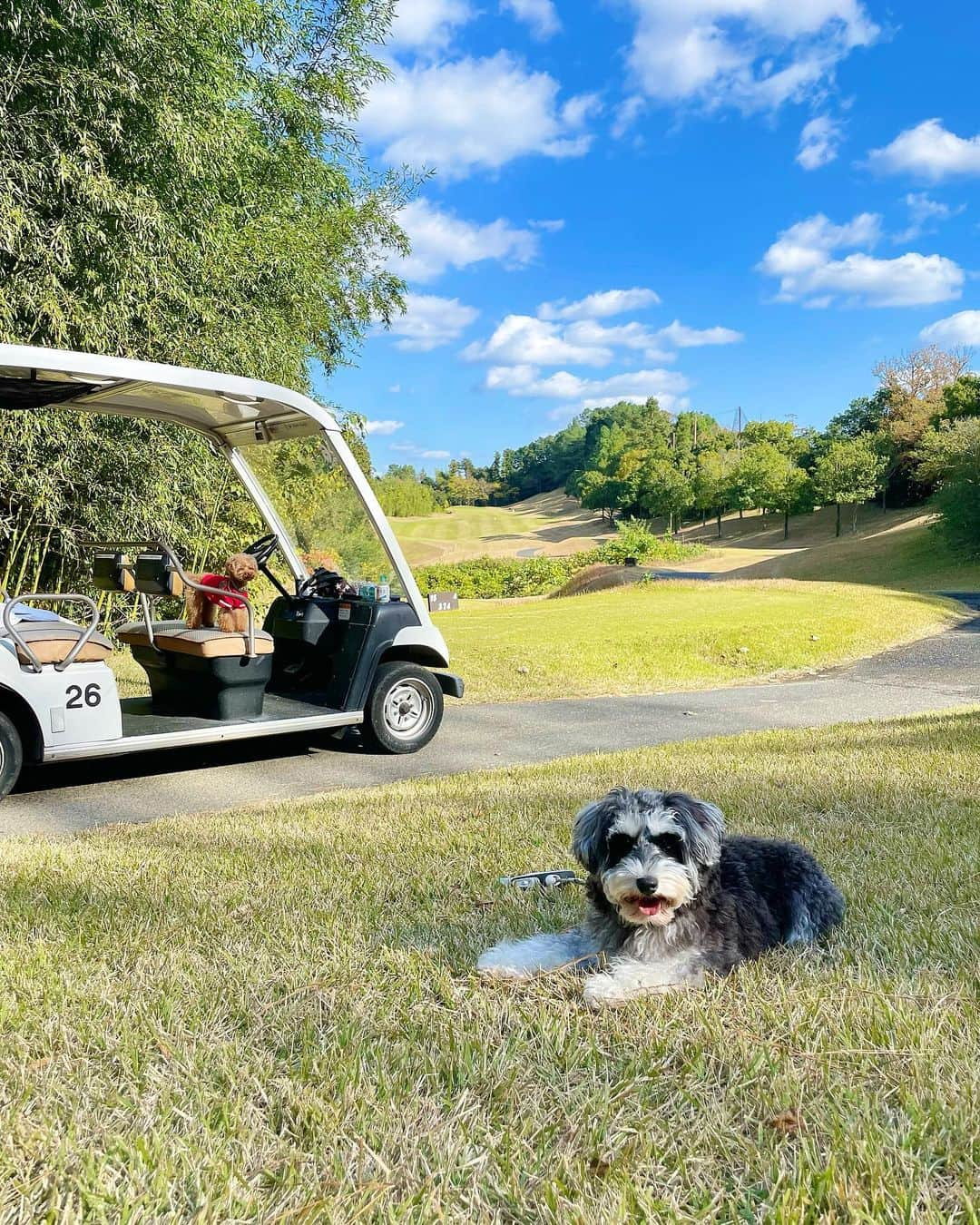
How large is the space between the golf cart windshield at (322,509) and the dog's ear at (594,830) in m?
4.17

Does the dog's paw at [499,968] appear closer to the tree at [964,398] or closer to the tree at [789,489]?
the tree at [964,398]

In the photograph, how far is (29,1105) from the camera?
1725mm

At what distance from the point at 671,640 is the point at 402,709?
7070mm

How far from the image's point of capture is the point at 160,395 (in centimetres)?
564

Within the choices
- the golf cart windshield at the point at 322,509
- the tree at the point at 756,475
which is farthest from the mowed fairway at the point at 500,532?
the golf cart windshield at the point at 322,509

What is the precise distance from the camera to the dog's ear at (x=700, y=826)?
6.87 feet

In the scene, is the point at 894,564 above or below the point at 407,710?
below

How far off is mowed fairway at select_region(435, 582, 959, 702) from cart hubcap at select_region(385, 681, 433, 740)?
2749 millimetres

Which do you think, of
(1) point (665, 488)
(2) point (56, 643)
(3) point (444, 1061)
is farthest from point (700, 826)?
(1) point (665, 488)

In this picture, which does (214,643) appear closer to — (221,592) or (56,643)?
(221,592)

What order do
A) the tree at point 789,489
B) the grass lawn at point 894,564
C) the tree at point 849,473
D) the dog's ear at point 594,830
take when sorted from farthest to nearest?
1. the tree at point 789,489
2. the tree at point 849,473
3. the grass lawn at point 894,564
4. the dog's ear at point 594,830

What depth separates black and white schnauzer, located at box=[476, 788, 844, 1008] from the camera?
6.68ft

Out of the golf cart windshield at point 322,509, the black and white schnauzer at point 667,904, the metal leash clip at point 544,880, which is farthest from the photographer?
the golf cart windshield at point 322,509

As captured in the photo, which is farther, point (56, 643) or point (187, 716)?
point (187, 716)
